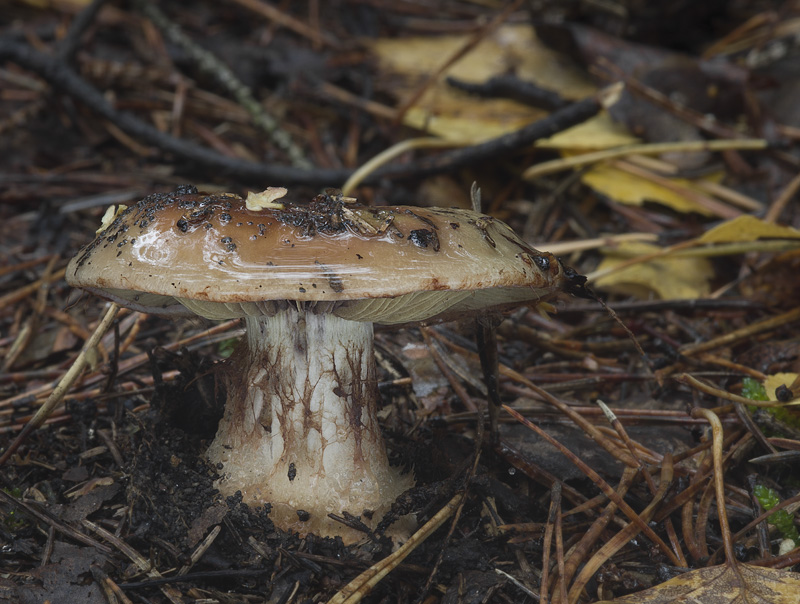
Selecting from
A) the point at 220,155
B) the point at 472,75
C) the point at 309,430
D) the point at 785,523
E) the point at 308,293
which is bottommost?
the point at 220,155

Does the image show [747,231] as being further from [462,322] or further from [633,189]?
[462,322]

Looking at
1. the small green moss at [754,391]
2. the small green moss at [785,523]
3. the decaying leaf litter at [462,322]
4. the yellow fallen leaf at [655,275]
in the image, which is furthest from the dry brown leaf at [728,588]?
the yellow fallen leaf at [655,275]

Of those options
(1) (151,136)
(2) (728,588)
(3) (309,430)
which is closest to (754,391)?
(2) (728,588)

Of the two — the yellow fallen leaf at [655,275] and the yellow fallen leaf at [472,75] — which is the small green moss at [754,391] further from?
the yellow fallen leaf at [472,75]

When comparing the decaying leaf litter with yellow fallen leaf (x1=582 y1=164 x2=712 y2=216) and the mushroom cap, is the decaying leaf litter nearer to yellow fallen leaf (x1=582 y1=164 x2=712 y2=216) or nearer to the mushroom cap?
yellow fallen leaf (x1=582 y1=164 x2=712 y2=216)

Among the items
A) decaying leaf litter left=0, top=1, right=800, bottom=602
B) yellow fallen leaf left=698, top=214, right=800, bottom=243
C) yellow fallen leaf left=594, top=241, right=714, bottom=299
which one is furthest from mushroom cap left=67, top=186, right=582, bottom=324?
yellow fallen leaf left=594, top=241, right=714, bottom=299
